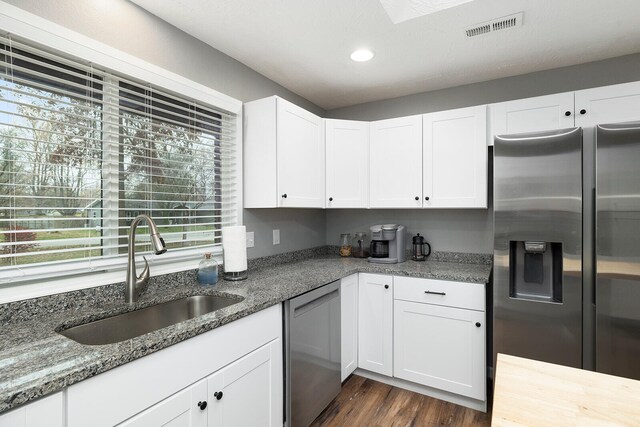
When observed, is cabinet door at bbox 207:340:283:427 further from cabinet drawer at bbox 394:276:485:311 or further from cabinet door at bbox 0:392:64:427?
cabinet drawer at bbox 394:276:485:311

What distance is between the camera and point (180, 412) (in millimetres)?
1190

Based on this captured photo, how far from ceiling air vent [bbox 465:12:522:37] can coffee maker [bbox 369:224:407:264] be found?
147 cm

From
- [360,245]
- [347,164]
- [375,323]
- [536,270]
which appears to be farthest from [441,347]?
[347,164]

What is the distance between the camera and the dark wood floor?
2051mm

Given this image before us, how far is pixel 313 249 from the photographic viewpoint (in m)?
3.21

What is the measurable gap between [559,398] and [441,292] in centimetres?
142

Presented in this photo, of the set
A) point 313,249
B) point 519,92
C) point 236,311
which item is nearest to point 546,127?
point 519,92

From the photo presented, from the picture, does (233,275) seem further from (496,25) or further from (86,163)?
(496,25)

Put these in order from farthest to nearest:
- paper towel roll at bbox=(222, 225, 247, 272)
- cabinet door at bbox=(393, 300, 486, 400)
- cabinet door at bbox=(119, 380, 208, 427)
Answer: cabinet door at bbox=(393, 300, 486, 400) < paper towel roll at bbox=(222, 225, 247, 272) < cabinet door at bbox=(119, 380, 208, 427)

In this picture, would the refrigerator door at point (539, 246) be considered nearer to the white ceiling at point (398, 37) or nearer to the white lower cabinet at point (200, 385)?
the white ceiling at point (398, 37)

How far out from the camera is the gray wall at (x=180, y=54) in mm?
1477

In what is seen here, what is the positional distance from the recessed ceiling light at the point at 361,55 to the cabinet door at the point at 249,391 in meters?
1.92

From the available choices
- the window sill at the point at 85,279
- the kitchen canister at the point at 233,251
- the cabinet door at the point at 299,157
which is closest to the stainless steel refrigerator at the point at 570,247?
the cabinet door at the point at 299,157

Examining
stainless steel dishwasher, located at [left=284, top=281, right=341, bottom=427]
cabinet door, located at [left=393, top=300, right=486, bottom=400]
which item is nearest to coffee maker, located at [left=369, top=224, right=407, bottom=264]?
cabinet door, located at [left=393, top=300, right=486, bottom=400]
